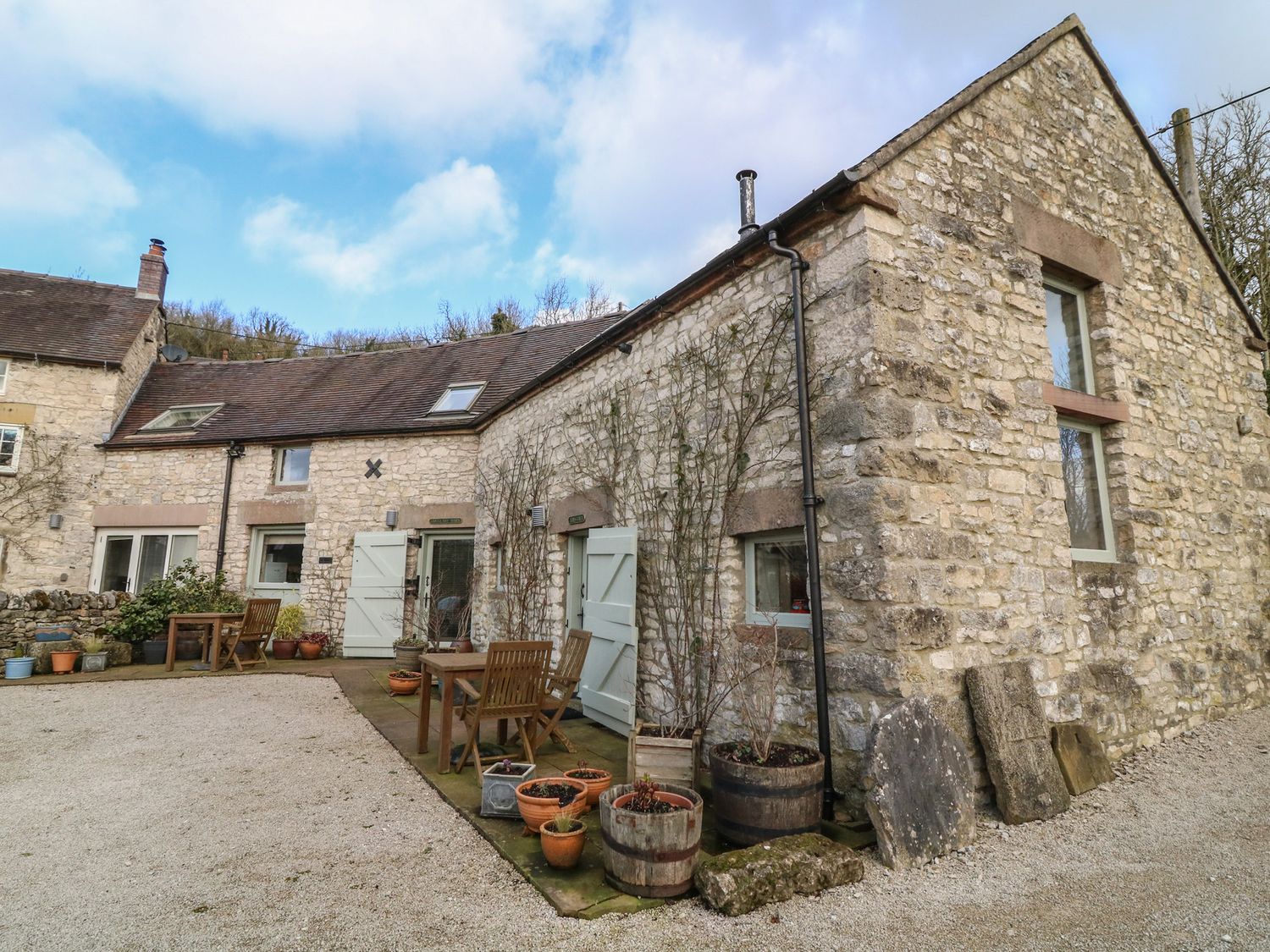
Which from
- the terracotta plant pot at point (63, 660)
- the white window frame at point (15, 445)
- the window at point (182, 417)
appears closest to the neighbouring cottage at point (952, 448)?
the terracotta plant pot at point (63, 660)

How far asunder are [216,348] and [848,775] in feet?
85.4

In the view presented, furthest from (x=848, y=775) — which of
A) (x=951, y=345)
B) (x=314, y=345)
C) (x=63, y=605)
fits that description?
(x=314, y=345)

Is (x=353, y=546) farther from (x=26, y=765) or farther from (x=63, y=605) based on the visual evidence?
(x=26, y=765)

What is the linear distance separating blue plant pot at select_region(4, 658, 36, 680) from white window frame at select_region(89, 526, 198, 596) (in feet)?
9.47

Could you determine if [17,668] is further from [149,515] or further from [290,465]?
[290,465]

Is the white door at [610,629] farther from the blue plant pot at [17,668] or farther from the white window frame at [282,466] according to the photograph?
the blue plant pot at [17,668]

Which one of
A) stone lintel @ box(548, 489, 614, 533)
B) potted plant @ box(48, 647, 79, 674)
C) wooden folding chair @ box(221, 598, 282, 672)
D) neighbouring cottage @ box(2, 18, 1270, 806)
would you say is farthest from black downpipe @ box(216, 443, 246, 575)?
stone lintel @ box(548, 489, 614, 533)

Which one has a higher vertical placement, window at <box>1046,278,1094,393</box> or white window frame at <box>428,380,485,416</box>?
white window frame at <box>428,380,485,416</box>

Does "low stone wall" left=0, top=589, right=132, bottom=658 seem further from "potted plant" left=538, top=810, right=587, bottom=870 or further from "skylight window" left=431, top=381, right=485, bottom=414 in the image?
"potted plant" left=538, top=810, right=587, bottom=870

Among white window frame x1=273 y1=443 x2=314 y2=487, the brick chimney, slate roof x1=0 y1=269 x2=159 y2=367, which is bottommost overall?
white window frame x1=273 y1=443 x2=314 y2=487

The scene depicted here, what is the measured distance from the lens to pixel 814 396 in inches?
163

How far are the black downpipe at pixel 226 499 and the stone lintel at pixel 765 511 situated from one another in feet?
31.8

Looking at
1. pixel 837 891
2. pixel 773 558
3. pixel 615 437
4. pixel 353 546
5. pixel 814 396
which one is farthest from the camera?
pixel 353 546

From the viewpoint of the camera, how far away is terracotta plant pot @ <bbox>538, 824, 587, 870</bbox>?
308cm
